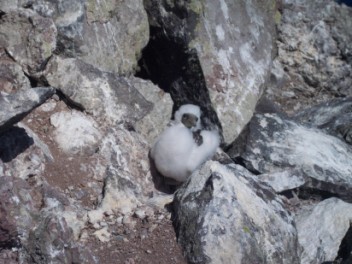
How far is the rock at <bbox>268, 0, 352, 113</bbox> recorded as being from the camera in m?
9.68

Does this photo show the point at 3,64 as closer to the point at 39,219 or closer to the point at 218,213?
the point at 39,219

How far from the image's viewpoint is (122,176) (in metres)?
6.30

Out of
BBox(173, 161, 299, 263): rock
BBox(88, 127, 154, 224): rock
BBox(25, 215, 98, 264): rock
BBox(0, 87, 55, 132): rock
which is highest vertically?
BBox(173, 161, 299, 263): rock

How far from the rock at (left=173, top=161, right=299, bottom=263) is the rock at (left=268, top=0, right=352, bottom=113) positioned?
379cm

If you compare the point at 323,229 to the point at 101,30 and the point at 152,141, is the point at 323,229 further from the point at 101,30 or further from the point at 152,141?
the point at 101,30

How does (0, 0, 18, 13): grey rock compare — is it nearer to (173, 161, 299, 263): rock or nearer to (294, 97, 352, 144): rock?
(173, 161, 299, 263): rock

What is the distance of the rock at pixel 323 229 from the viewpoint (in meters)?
6.41

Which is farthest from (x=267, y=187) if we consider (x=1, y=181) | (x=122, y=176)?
(x=1, y=181)

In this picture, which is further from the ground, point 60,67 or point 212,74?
point 212,74

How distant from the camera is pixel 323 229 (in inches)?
261

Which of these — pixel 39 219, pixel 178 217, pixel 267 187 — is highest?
pixel 267 187

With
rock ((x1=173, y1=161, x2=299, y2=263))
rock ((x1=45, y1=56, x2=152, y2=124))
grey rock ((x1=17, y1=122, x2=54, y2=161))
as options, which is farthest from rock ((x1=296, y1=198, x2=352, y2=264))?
grey rock ((x1=17, y1=122, x2=54, y2=161))

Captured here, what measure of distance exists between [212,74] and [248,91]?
1.92 feet

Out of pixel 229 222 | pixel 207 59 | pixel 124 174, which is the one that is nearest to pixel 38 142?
pixel 124 174
